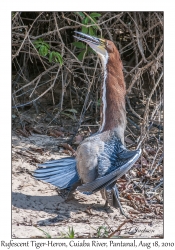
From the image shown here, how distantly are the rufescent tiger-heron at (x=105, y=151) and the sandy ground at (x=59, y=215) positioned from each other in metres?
0.09

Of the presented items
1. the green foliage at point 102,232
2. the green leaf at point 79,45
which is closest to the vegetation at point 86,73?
the green leaf at point 79,45

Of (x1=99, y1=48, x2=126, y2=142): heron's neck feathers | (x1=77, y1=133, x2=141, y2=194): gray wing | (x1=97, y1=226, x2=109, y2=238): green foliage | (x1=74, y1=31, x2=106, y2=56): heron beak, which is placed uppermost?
(x1=74, y1=31, x2=106, y2=56): heron beak

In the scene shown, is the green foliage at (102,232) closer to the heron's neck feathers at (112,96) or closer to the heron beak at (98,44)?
the heron's neck feathers at (112,96)

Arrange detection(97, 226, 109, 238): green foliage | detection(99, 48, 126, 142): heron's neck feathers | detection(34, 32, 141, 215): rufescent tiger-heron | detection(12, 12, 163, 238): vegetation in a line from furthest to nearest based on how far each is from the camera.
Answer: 1. detection(12, 12, 163, 238): vegetation
2. detection(99, 48, 126, 142): heron's neck feathers
3. detection(34, 32, 141, 215): rufescent tiger-heron
4. detection(97, 226, 109, 238): green foliage

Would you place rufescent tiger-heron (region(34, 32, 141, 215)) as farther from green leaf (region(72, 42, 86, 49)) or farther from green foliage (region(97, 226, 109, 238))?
green leaf (region(72, 42, 86, 49))

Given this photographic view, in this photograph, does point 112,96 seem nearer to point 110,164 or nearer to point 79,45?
point 110,164

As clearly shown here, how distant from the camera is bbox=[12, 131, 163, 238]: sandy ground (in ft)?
11.3

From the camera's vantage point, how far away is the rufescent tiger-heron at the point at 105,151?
3.67 metres

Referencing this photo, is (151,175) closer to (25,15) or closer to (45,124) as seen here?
(45,124)

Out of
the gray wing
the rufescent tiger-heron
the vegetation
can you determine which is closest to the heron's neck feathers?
the rufescent tiger-heron

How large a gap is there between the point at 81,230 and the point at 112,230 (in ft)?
0.65

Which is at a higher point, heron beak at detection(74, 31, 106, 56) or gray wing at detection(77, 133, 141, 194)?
heron beak at detection(74, 31, 106, 56)

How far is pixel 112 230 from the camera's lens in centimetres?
349

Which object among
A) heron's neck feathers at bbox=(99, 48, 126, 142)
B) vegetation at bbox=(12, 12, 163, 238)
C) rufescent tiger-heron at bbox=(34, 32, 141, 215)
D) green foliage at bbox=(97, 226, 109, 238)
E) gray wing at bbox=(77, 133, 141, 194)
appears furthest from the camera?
vegetation at bbox=(12, 12, 163, 238)
